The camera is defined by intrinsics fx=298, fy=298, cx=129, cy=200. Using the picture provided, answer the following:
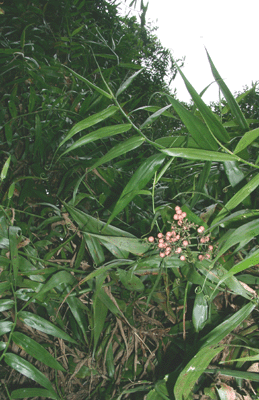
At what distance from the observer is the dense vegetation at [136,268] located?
281 mm

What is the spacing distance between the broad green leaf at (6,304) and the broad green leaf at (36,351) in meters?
0.04

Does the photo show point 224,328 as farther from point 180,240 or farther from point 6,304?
point 6,304

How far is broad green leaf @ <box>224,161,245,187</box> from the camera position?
1.04 feet

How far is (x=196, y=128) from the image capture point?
270 millimetres

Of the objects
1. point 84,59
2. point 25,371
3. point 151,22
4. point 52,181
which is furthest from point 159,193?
point 151,22

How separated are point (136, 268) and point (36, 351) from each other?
0.18 meters

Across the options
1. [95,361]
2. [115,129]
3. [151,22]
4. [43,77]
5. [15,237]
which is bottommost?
[95,361]

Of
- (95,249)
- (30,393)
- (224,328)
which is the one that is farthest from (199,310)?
(30,393)

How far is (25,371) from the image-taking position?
392 mm

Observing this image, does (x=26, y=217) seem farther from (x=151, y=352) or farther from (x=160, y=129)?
(x=160, y=129)

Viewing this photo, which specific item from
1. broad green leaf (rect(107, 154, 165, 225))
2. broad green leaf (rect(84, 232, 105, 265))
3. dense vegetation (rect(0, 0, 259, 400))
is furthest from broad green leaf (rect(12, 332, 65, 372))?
broad green leaf (rect(107, 154, 165, 225))

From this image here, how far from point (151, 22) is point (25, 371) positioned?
1.51m

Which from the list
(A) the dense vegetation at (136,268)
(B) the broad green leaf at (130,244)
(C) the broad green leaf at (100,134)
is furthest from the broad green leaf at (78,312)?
(C) the broad green leaf at (100,134)

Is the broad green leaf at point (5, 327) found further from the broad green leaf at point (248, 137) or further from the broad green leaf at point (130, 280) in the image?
the broad green leaf at point (248, 137)
